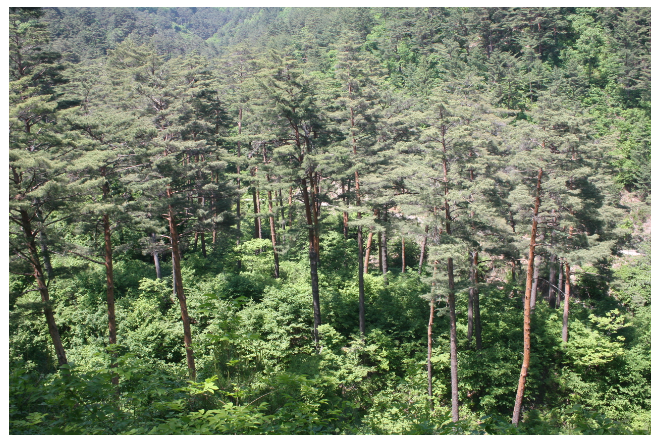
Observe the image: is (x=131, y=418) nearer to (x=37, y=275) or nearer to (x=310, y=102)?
(x=37, y=275)

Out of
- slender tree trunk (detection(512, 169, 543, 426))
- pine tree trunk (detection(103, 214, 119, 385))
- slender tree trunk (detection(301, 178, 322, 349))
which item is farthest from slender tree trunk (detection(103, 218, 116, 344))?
slender tree trunk (detection(512, 169, 543, 426))

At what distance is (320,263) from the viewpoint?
950 inches

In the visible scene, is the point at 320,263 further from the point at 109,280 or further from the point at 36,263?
the point at 36,263

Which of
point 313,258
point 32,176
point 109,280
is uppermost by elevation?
point 32,176

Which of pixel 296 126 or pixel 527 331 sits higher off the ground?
pixel 296 126

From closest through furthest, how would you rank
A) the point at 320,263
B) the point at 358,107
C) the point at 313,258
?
1. the point at 313,258
2. the point at 358,107
3. the point at 320,263

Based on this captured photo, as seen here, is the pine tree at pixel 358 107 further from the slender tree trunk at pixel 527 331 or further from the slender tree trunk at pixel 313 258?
the slender tree trunk at pixel 527 331

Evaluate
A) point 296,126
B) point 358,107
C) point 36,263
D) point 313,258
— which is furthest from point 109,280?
point 358,107

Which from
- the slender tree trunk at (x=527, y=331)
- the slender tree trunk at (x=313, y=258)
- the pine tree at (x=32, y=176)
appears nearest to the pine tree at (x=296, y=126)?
the slender tree trunk at (x=313, y=258)

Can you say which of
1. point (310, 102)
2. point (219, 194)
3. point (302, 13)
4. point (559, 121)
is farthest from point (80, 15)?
point (559, 121)

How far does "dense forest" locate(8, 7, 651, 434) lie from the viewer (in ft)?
32.9

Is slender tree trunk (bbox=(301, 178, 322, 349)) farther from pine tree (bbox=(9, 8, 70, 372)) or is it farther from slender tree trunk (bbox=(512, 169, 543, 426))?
pine tree (bbox=(9, 8, 70, 372))

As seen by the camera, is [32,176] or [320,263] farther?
[320,263]

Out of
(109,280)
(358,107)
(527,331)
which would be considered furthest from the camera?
(358,107)
